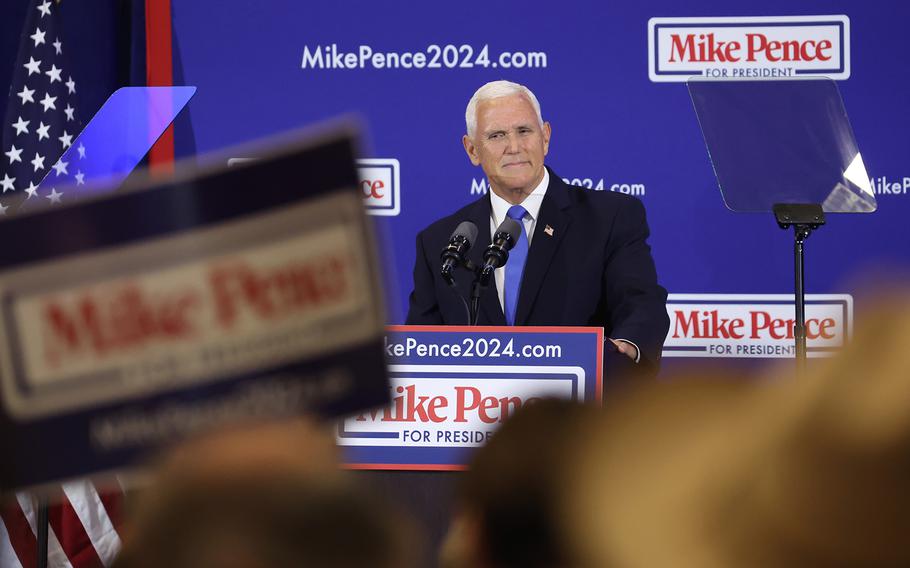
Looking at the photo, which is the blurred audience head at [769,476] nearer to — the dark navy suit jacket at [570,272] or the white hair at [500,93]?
the dark navy suit jacket at [570,272]

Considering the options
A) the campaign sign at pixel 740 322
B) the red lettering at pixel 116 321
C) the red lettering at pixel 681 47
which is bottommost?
the campaign sign at pixel 740 322

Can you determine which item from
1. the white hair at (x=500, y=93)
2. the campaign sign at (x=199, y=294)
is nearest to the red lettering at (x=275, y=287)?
the campaign sign at (x=199, y=294)

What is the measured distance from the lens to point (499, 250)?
3354 millimetres

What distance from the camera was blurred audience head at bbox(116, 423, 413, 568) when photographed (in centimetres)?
46

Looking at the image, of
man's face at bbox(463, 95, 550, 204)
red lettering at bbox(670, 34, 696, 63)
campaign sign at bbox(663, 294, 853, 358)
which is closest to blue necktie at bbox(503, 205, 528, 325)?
man's face at bbox(463, 95, 550, 204)

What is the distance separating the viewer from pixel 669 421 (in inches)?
20.6

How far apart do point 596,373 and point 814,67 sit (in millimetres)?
3010

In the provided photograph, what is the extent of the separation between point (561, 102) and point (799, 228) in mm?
2206

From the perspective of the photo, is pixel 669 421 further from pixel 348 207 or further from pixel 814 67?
pixel 814 67

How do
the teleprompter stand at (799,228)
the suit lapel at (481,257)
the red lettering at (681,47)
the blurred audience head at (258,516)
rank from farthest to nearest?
the red lettering at (681,47)
the suit lapel at (481,257)
the teleprompter stand at (799,228)
the blurred audience head at (258,516)

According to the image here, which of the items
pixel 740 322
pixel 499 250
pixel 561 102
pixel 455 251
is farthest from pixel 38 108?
pixel 740 322

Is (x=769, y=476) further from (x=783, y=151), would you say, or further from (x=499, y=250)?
(x=783, y=151)

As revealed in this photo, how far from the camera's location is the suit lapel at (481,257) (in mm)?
4027

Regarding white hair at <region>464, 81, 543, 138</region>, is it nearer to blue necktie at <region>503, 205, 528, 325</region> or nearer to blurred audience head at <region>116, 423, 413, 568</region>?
blue necktie at <region>503, 205, 528, 325</region>
